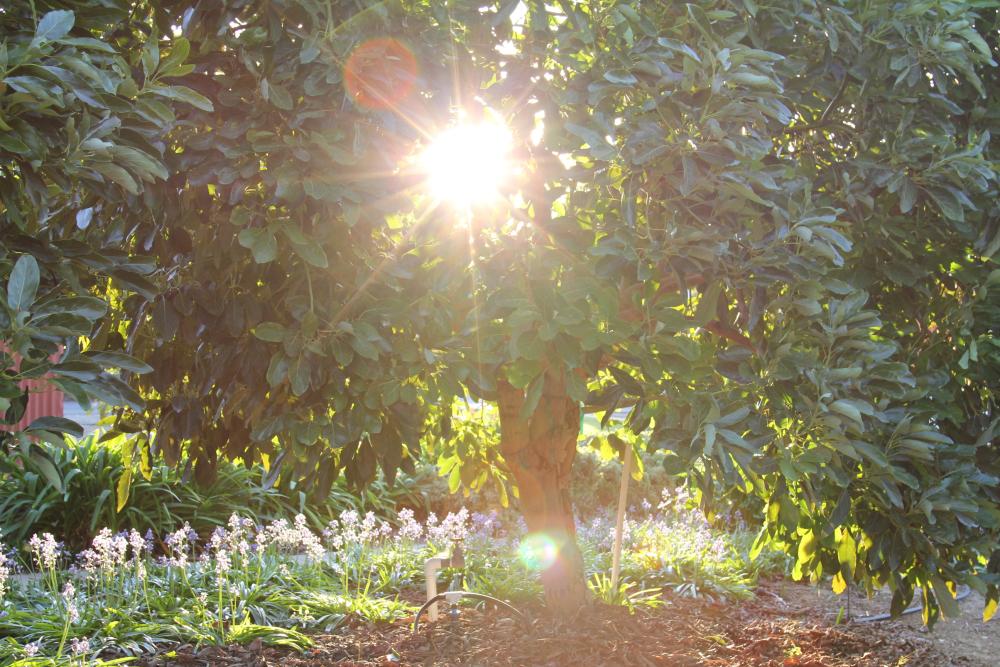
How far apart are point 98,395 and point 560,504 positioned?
255cm

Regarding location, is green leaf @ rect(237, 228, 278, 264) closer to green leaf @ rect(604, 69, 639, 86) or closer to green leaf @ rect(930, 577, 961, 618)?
green leaf @ rect(604, 69, 639, 86)

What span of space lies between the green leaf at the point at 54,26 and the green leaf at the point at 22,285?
409mm

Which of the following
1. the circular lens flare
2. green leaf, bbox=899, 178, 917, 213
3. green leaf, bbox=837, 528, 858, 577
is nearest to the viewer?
the circular lens flare

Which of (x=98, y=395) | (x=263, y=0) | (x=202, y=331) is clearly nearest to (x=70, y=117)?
(x=98, y=395)

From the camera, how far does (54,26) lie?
5.56 ft

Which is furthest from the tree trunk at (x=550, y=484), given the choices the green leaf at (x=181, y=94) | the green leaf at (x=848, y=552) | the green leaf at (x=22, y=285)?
the green leaf at (x=22, y=285)

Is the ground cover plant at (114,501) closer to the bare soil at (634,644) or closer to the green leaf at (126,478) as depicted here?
the bare soil at (634,644)

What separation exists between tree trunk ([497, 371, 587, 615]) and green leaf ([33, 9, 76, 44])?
2203 millimetres

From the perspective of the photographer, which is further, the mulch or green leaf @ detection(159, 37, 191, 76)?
the mulch

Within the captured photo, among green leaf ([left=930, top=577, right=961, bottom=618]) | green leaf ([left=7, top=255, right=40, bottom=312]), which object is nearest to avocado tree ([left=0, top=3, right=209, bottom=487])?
green leaf ([left=7, top=255, right=40, bottom=312])

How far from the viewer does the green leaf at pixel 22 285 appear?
163cm

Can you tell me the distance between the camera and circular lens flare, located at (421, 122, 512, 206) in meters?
2.47

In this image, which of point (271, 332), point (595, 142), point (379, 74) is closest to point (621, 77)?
point (595, 142)

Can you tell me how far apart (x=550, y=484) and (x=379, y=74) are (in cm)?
217
